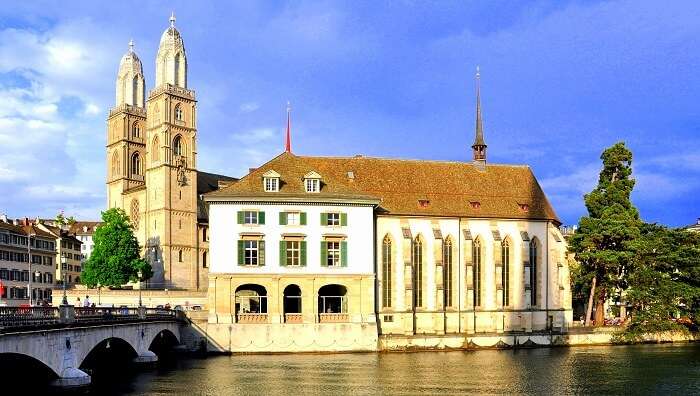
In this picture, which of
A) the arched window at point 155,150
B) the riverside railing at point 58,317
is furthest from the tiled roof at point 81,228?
the riverside railing at point 58,317

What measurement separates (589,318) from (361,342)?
24659 millimetres

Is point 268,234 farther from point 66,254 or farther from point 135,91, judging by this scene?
point 66,254

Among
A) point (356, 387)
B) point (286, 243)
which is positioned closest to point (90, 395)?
point (356, 387)

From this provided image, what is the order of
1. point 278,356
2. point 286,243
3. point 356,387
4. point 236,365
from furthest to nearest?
point 286,243 < point 278,356 < point 236,365 < point 356,387

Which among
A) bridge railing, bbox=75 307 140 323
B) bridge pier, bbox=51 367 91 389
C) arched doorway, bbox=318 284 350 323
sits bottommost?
bridge pier, bbox=51 367 91 389

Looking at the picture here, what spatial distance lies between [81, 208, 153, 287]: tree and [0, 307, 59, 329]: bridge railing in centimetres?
5690

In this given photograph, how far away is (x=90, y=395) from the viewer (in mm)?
39812

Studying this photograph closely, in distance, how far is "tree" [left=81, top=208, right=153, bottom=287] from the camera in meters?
95.9

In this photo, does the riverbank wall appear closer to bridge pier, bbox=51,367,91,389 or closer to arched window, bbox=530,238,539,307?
arched window, bbox=530,238,539,307

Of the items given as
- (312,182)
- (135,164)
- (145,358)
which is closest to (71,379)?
(145,358)

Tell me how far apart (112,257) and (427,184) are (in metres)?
39.6

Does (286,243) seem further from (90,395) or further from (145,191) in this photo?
(145,191)

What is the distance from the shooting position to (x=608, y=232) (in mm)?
74188

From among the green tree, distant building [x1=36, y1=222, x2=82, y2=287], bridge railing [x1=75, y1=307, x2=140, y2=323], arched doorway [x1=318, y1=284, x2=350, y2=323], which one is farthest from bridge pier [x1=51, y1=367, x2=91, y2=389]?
distant building [x1=36, y1=222, x2=82, y2=287]
